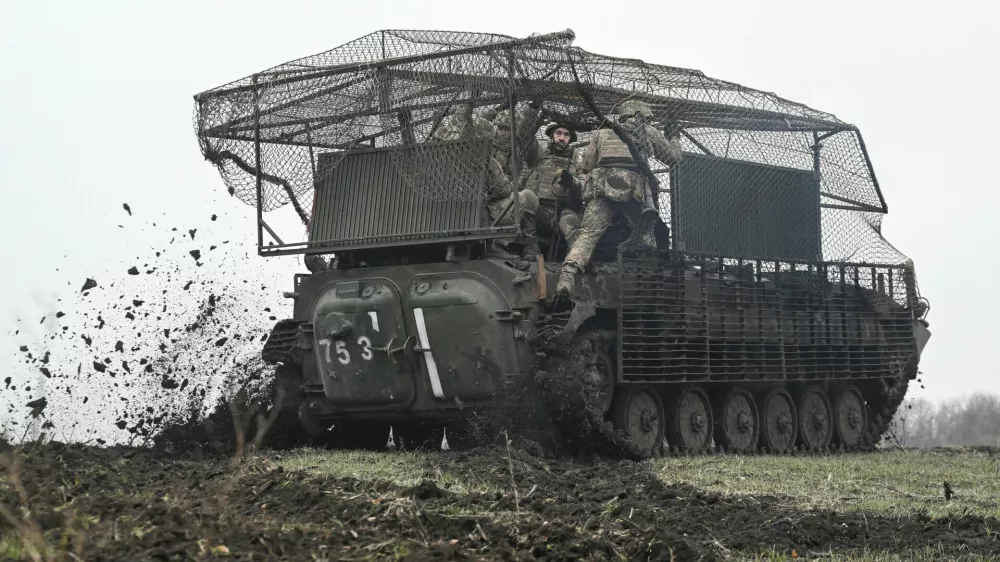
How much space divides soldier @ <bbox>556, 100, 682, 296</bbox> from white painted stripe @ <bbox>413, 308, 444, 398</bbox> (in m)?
1.66

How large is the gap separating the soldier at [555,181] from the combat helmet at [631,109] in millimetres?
702

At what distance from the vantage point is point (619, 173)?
1466 centimetres

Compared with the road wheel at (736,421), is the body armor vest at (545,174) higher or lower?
higher

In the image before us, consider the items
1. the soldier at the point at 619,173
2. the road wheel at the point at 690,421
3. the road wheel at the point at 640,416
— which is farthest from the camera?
the road wheel at the point at 690,421

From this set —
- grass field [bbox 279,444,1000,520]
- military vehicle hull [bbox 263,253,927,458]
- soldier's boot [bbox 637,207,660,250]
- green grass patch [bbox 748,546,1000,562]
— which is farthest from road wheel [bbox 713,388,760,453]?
green grass patch [bbox 748,546,1000,562]

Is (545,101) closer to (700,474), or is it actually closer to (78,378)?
(700,474)

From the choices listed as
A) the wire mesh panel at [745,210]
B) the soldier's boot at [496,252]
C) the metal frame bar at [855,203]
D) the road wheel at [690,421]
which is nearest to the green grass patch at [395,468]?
the soldier's boot at [496,252]

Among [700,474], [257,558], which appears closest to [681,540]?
[257,558]

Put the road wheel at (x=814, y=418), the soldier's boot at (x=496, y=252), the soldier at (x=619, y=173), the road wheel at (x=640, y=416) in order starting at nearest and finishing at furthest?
the soldier's boot at (x=496, y=252) < the soldier at (x=619, y=173) < the road wheel at (x=640, y=416) < the road wheel at (x=814, y=418)

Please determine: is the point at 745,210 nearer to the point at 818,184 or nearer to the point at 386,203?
the point at 818,184

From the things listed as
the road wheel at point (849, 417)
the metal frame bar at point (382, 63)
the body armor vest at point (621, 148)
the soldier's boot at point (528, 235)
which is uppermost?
the metal frame bar at point (382, 63)

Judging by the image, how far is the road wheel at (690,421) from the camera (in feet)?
51.7

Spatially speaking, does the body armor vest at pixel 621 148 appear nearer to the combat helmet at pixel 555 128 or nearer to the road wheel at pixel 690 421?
the combat helmet at pixel 555 128

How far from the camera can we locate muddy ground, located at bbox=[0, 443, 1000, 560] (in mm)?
6211
